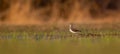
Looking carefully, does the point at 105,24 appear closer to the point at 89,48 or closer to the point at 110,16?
the point at 110,16

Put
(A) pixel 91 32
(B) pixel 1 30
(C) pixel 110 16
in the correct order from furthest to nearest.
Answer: (C) pixel 110 16, (B) pixel 1 30, (A) pixel 91 32

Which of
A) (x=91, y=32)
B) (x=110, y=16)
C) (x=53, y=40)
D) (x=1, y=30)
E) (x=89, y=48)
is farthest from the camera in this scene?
(x=110, y=16)

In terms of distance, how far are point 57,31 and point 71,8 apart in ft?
11.3

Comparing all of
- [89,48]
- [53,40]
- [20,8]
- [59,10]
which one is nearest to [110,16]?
[59,10]

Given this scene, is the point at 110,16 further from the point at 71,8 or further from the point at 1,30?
the point at 1,30

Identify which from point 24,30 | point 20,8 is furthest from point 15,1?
point 24,30

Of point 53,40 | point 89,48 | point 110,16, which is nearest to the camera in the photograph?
point 89,48

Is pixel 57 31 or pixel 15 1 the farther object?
pixel 15 1

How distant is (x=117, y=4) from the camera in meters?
21.7

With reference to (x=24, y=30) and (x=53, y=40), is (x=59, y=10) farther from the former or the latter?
(x=53, y=40)

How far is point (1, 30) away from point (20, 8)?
106 inches

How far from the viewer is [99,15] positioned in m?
21.2

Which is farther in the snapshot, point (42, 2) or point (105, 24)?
point (42, 2)

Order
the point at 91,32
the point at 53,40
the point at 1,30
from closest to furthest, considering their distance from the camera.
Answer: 1. the point at 53,40
2. the point at 91,32
3. the point at 1,30
